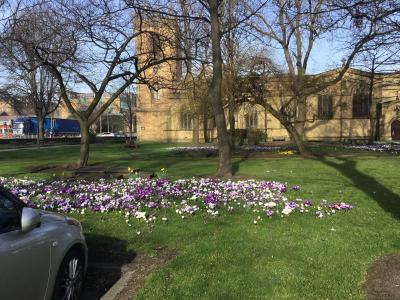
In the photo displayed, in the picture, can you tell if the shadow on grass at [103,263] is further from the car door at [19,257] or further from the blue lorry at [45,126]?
the blue lorry at [45,126]

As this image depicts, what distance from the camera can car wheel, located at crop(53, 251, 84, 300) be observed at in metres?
4.80

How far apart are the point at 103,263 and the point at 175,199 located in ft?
11.7

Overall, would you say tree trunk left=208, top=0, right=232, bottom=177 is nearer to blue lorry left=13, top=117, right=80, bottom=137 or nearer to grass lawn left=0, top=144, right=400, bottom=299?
grass lawn left=0, top=144, right=400, bottom=299

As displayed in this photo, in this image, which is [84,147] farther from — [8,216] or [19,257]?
[19,257]

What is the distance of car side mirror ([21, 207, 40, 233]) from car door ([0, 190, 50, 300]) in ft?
0.24

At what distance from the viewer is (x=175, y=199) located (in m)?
10.2

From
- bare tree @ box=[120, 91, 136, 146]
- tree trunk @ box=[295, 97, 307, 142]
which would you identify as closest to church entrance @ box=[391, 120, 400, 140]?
tree trunk @ box=[295, 97, 307, 142]

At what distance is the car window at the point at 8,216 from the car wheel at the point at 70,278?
68 centimetres

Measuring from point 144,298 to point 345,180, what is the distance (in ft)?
32.9

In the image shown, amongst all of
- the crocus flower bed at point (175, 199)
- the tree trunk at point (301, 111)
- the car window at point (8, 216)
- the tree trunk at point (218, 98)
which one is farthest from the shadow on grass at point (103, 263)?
the tree trunk at point (301, 111)

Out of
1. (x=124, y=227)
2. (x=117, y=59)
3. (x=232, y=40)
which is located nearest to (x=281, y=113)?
(x=232, y=40)

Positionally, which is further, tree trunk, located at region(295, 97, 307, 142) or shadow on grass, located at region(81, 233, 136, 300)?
tree trunk, located at region(295, 97, 307, 142)

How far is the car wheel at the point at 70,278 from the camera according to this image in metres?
4.80

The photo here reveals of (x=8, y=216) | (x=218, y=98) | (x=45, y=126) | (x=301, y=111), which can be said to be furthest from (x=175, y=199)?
(x=45, y=126)
